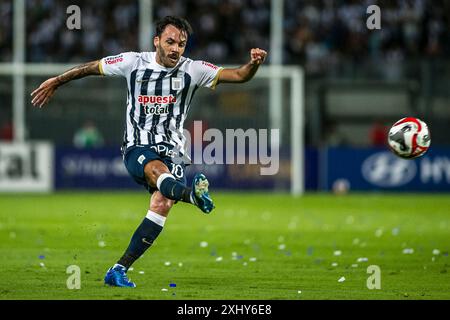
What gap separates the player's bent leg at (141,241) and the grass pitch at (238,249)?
0.65 feet

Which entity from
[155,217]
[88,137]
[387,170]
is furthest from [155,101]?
[387,170]

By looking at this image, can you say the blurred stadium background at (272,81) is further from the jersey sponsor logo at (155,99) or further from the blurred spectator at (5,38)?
the jersey sponsor logo at (155,99)

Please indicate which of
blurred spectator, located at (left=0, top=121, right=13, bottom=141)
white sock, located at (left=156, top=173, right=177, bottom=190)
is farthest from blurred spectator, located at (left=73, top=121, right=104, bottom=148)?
white sock, located at (left=156, top=173, right=177, bottom=190)

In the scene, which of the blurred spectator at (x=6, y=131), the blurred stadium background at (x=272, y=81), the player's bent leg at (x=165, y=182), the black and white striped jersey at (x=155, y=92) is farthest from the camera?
the blurred stadium background at (x=272, y=81)

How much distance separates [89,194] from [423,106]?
9.43 meters

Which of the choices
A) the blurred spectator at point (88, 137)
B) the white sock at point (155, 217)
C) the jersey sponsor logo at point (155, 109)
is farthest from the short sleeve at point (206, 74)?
the blurred spectator at point (88, 137)

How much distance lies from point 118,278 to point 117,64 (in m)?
2.01

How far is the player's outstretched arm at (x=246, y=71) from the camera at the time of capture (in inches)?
392

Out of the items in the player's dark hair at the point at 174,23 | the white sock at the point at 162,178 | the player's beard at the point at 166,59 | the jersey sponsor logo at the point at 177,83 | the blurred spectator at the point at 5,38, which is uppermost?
the blurred spectator at the point at 5,38

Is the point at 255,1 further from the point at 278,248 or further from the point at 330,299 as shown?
the point at 330,299

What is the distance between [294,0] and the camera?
105ft

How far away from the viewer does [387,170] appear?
2945 centimetres

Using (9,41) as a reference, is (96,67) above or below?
below

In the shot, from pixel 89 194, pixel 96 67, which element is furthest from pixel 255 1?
pixel 96 67
